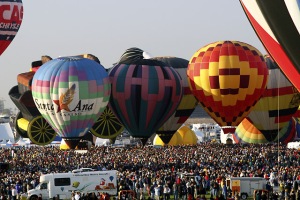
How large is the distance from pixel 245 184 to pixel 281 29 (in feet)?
26.6

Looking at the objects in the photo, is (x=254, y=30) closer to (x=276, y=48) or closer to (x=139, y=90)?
(x=276, y=48)

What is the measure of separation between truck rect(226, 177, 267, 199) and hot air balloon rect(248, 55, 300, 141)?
79.4 ft

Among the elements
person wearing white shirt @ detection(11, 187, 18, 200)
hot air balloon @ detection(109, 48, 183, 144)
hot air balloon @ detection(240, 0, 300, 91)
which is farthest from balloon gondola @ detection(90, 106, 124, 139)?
hot air balloon @ detection(240, 0, 300, 91)

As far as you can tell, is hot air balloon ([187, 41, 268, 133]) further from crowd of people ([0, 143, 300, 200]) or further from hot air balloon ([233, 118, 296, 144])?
crowd of people ([0, 143, 300, 200])

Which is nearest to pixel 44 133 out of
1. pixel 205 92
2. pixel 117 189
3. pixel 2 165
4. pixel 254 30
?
pixel 205 92

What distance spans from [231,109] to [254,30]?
24.8 meters

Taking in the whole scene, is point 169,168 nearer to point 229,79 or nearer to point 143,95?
point 229,79

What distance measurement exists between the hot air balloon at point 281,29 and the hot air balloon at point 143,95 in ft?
87.5

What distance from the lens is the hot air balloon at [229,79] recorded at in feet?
171

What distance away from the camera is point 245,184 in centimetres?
3209

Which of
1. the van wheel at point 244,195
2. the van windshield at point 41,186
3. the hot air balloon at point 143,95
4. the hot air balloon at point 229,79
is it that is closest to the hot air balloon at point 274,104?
the hot air balloon at point 229,79

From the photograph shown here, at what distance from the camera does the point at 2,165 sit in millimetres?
41156

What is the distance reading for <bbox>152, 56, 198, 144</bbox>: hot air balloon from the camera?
58969mm

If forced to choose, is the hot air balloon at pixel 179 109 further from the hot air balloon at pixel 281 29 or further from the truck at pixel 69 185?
the hot air balloon at pixel 281 29
